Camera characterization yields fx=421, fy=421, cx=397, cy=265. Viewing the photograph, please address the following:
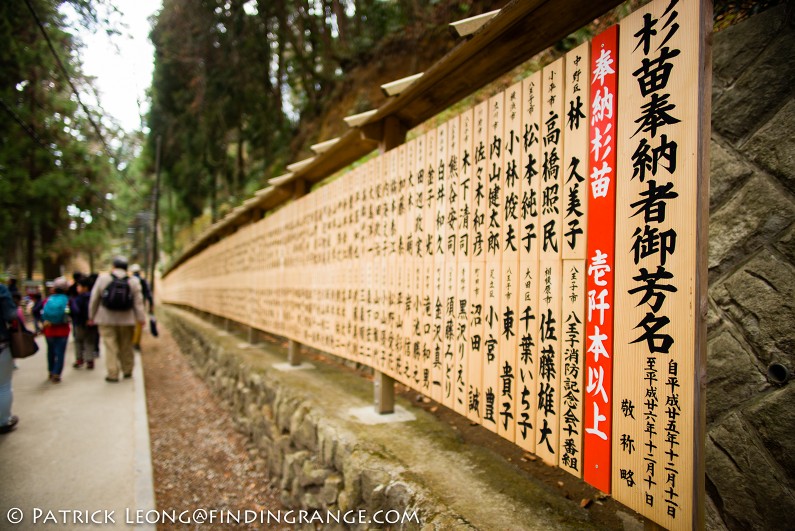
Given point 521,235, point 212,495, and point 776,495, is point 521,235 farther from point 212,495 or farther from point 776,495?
point 212,495

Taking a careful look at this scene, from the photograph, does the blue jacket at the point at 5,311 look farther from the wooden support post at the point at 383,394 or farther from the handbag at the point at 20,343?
the wooden support post at the point at 383,394

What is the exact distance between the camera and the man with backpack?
7.46 metres

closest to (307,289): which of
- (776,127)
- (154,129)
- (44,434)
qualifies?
(44,434)

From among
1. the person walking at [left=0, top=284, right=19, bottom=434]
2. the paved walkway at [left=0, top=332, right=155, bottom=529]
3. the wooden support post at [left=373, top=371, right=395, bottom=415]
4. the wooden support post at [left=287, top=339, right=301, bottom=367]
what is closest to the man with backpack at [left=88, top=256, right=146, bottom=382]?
the paved walkway at [left=0, top=332, right=155, bottom=529]

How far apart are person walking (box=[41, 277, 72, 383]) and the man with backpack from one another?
41cm

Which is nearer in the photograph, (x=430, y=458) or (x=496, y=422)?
(x=496, y=422)

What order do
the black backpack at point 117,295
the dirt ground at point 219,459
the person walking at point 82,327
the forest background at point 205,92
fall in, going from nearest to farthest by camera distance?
the dirt ground at point 219,459, the black backpack at point 117,295, the person walking at point 82,327, the forest background at point 205,92

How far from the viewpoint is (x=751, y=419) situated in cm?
238

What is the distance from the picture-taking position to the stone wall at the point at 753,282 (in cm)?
229

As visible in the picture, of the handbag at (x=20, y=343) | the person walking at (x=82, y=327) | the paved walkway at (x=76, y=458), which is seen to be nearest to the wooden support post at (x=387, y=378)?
the paved walkway at (x=76, y=458)

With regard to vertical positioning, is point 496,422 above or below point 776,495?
above

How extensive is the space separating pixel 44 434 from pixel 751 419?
6990 mm

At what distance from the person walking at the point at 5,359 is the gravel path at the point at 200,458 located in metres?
1.72

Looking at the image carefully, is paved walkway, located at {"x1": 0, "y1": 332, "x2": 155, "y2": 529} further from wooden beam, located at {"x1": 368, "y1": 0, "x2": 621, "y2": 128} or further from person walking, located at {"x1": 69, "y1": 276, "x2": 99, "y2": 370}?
wooden beam, located at {"x1": 368, "y1": 0, "x2": 621, "y2": 128}
